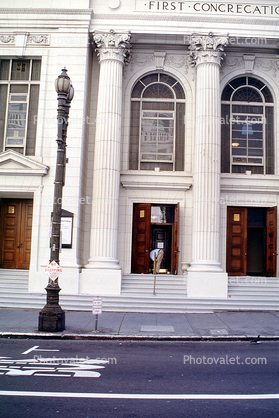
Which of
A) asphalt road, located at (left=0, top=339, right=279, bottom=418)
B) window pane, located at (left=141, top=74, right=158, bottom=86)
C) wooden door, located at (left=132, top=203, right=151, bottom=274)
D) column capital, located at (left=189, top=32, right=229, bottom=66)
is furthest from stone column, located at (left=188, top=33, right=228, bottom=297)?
asphalt road, located at (left=0, top=339, right=279, bottom=418)

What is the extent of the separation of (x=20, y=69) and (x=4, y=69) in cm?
74

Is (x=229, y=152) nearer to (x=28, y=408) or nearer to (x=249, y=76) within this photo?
(x=249, y=76)

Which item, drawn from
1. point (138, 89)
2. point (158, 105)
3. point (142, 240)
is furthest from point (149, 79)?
point (142, 240)

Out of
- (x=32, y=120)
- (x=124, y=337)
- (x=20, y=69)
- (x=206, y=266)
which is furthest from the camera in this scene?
(x=20, y=69)

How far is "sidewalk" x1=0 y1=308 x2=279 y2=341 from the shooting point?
10500 mm

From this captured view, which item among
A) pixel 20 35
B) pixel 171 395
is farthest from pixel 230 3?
pixel 171 395

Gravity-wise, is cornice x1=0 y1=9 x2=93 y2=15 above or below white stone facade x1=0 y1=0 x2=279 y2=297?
above

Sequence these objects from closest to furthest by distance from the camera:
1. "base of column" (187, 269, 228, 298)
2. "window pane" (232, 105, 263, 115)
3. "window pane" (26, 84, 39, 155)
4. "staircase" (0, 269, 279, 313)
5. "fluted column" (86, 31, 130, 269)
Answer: "staircase" (0, 269, 279, 313), "base of column" (187, 269, 228, 298), "fluted column" (86, 31, 130, 269), "window pane" (26, 84, 39, 155), "window pane" (232, 105, 263, 115)

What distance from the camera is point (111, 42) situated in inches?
660

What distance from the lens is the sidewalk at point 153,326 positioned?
10500mm

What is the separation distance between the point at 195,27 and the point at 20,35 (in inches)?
301

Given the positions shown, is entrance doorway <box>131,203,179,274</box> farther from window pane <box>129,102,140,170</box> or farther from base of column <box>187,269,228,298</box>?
base of column <box>187,269,228,298</box>

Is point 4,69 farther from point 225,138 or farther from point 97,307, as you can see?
point 97,307

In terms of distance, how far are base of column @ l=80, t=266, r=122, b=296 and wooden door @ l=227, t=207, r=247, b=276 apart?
5435 millimetres
